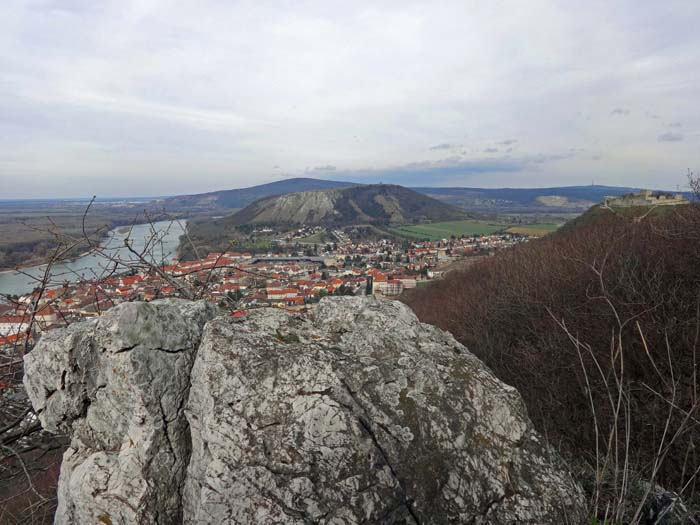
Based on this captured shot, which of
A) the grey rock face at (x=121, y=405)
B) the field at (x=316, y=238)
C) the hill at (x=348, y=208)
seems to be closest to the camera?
the grey rock face at (x=121, y=405)

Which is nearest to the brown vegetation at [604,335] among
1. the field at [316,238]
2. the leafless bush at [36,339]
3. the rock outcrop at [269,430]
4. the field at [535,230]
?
the rock outcrop at [269,430]

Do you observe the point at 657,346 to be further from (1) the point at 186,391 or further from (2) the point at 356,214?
(2) the point at 356,214

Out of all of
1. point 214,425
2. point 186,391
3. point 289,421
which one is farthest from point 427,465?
point 186,391

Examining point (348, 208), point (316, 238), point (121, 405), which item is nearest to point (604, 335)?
point (121, 405)

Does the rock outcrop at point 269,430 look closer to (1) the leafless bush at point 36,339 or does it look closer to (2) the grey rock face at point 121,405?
(2) the grey rock face at point 121,405

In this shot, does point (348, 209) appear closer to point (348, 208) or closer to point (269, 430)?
point (348, 208)

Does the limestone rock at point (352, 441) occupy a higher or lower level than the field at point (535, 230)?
higher
